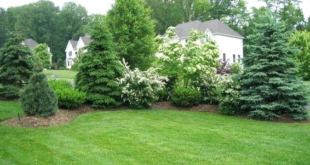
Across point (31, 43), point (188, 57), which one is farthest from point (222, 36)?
point (31, 43)

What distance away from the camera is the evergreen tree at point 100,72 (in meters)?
11.7

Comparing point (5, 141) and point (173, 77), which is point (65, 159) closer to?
point (5, 141)

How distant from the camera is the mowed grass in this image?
578 centimetres

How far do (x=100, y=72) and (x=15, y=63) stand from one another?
4.97 meters

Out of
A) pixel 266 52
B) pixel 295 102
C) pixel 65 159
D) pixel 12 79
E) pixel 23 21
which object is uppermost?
pixel 23 21

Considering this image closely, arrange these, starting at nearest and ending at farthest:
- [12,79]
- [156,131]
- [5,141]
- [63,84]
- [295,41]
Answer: [5,141] → [156,131] → [63,84] → [12,79] → [295,41]

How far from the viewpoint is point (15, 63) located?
14.1 m

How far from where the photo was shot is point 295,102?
1052cm

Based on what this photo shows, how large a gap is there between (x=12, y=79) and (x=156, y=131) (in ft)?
29.4

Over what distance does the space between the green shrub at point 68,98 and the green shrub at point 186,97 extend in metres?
3.98

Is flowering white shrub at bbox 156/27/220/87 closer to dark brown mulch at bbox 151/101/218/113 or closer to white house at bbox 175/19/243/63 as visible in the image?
dark brown mulch at bbox 151/101/218/113

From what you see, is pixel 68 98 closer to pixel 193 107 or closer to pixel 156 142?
pixel 156 142

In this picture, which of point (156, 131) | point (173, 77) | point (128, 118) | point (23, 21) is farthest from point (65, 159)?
point (23, 21)

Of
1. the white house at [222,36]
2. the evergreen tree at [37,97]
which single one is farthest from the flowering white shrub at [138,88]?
the white house at [222,36]
